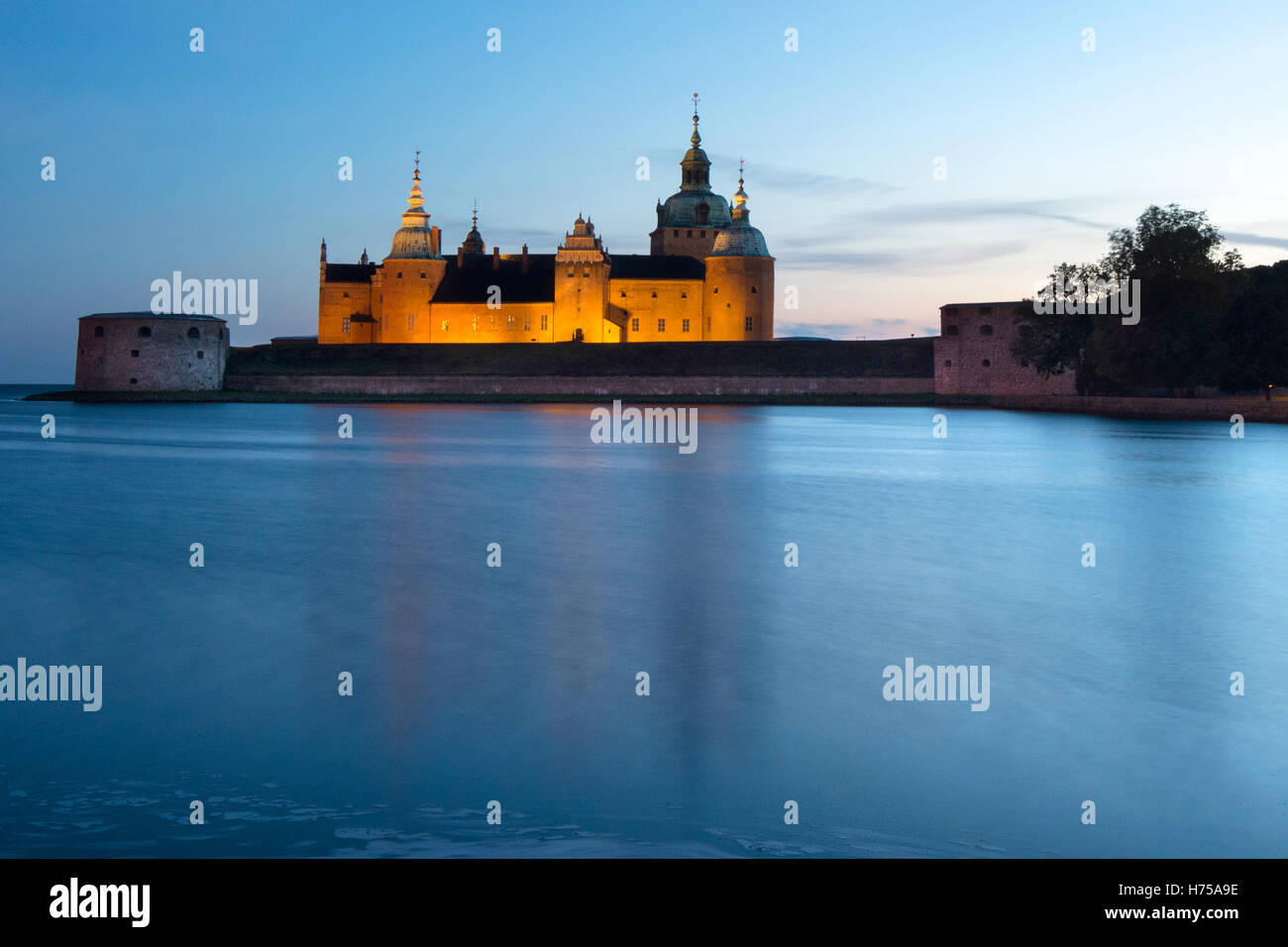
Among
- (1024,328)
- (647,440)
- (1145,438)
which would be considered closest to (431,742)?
(647,440)

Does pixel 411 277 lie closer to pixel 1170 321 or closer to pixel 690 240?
pixel 690 240

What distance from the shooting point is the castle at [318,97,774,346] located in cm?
6931

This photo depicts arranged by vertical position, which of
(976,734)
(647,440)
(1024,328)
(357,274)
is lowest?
(976,734)

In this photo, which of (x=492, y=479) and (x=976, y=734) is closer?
(x=976, y=734)

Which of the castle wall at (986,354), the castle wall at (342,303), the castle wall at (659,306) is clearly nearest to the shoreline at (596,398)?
the castle wall at (986,354)

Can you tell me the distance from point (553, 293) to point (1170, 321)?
40209 millimetres

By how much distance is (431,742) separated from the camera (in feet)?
17.3

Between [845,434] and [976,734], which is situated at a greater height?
[845,434]

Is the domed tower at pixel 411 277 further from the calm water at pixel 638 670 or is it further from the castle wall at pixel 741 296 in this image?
the calm water at pixel 638 670

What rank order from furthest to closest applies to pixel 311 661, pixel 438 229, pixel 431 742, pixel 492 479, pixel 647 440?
1. pixel 438 229
2. pixel 647 440
3. pixel 492 479
4. pixel 311 661
5. pixel 431 742

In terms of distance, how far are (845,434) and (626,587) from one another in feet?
85.5

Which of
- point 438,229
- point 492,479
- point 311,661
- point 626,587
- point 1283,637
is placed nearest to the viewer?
point 311,661

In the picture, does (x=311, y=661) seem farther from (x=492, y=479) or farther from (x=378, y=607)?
(x=492, y=479)

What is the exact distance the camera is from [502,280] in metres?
72.6
